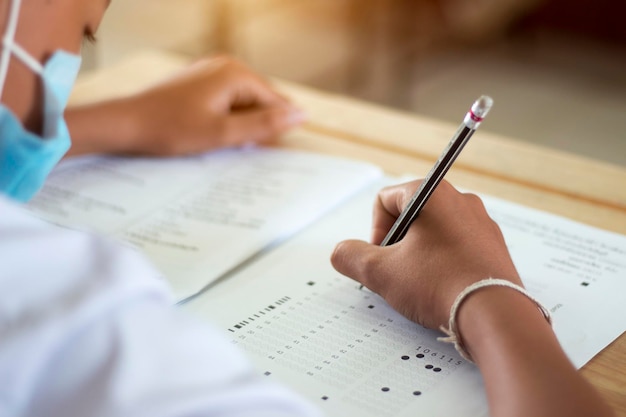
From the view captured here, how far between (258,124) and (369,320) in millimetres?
431

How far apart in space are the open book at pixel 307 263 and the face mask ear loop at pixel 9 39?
275 mm

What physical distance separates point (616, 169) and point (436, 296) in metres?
0.46

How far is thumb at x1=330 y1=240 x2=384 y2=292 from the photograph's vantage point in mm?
728

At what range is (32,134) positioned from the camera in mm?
633

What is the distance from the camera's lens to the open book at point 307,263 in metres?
0.64

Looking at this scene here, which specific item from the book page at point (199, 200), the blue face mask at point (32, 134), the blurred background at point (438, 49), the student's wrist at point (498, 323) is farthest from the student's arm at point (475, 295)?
the blurred background at point (438, 49)

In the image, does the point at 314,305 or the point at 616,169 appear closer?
the point at 314,305

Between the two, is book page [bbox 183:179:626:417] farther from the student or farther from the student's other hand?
the student's other hand

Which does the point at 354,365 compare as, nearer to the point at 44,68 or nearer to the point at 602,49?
the point at 44,68

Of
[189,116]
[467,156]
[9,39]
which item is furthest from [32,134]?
[467,156]

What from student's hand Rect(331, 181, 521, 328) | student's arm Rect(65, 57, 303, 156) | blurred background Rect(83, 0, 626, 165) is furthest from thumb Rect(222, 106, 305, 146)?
blurred background Rect(83, 0, 626, 165)

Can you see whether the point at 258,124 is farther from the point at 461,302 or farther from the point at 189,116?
the point at 461,302

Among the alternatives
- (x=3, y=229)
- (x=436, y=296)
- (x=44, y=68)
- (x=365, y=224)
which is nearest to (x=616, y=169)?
(x=365, y=224)

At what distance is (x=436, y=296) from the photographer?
0.67m
